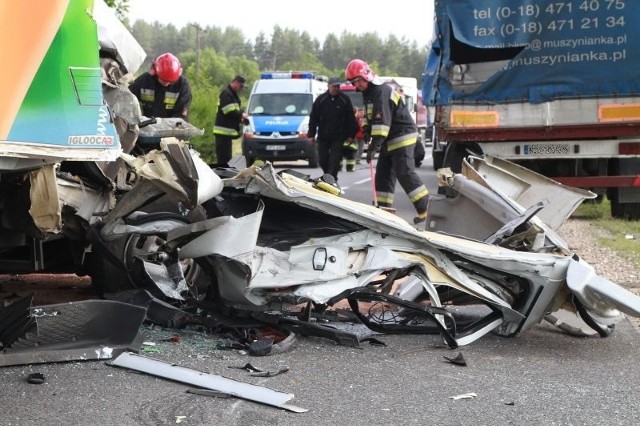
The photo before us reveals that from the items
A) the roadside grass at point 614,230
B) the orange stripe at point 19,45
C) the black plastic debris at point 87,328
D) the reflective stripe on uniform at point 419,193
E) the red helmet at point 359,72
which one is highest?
the orange stripe at point 19,45

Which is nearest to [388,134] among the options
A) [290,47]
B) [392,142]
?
[392,142]

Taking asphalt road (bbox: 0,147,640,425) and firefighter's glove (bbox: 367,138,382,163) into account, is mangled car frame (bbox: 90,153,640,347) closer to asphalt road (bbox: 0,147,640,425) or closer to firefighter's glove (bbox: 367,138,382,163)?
asphalt road (bbox: 0,147,640,425)

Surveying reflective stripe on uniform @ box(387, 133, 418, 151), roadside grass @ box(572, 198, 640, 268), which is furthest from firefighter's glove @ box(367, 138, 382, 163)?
roadside grass @ box(572, 198, 640, 268)

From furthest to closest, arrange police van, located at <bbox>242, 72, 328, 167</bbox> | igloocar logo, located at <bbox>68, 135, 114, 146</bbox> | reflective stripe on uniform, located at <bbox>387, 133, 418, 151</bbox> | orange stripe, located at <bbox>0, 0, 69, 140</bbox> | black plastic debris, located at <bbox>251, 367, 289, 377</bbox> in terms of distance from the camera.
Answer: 1. police van, located at <bbox>242, 72, 328, 167</bbox>
2. reflective stripe on uniform, located at <bbox>387, 133, 418, 151</bbox>
3. black plastic debris, located at <bbox>251, 367, 289, 377</bbox>
4. igloocar logo, located at <bbox>68, 135, 114, 146</bbox>
5. orange stripe, located at <bbox>0, 0, 69, 140</bbox>

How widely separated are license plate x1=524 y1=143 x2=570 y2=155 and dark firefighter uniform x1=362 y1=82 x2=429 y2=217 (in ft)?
4.43

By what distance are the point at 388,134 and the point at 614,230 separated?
2.82 meters

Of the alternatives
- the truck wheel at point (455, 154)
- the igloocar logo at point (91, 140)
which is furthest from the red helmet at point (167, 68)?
the igloocar logo at point (91, 140)

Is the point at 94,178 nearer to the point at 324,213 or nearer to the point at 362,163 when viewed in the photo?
the point at 324,213

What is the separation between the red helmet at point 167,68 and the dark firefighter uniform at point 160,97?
0.10 meters

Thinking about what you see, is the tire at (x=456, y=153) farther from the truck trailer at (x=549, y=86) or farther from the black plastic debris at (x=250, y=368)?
the black plastic debris at (x=250, y=368)

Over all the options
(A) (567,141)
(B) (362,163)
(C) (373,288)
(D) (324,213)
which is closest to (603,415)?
(C) (373,288)

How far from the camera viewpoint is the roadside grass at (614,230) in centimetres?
926

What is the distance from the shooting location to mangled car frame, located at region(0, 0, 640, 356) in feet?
16.8

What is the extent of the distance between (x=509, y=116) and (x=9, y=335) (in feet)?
25.2
